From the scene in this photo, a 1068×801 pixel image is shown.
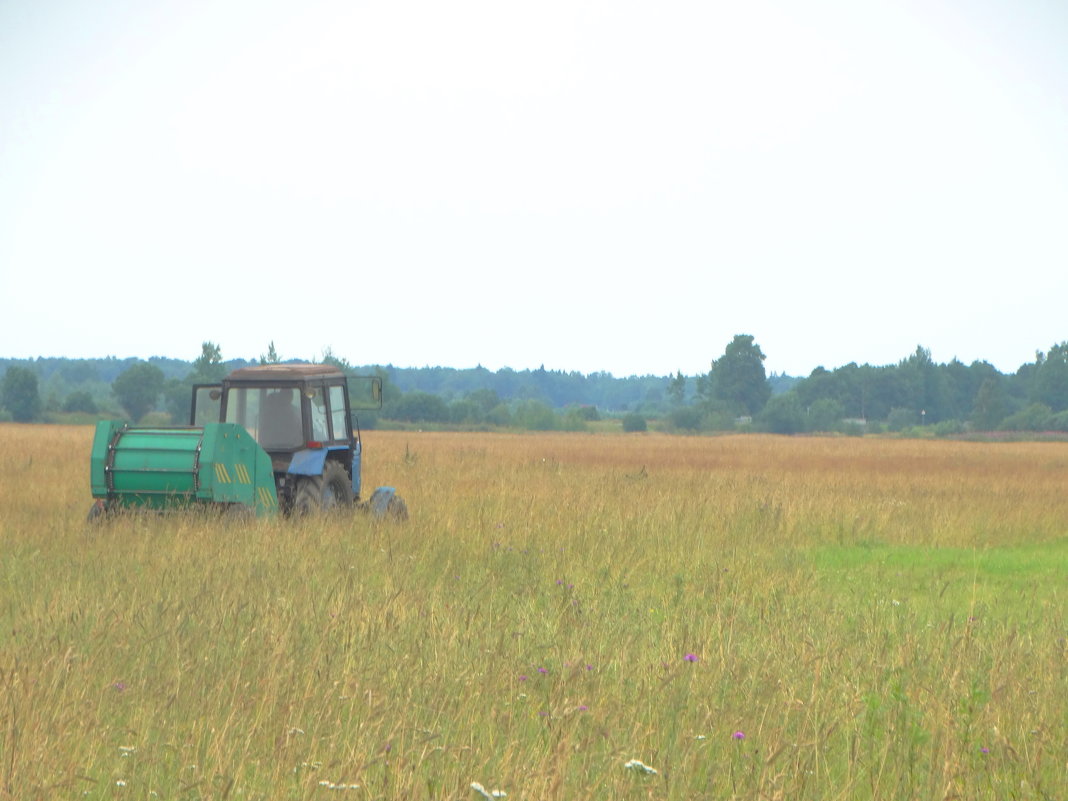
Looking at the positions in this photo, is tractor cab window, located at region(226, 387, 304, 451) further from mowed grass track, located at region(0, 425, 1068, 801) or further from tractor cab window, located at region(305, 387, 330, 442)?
mowed grass track, located at region(0, 425, 1068, 801)

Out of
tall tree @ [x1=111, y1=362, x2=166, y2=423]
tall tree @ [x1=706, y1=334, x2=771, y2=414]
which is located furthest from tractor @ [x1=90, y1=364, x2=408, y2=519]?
tall tree @ [x1=706, y1=334, x2=771, y2=414]

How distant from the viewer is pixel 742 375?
410ft

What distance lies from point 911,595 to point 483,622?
15.4ft

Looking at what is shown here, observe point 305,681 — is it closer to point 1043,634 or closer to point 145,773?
point 145,773

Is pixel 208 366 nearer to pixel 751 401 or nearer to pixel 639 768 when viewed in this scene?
pixel 751 401

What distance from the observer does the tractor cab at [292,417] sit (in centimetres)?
1270

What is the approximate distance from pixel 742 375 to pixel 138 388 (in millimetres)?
63735

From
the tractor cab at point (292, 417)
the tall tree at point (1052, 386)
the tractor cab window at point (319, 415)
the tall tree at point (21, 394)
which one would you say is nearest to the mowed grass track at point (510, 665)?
the tractor cab at point (292, 417)

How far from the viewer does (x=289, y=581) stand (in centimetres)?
855

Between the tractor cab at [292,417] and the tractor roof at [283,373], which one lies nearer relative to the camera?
the tractor cab at [292,417]

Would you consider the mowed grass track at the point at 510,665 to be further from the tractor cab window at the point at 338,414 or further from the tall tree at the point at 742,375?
the tall tree at the point at 742,375

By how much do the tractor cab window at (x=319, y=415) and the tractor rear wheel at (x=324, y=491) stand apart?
1.10 ft

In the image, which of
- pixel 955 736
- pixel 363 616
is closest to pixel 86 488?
pixel 363 616

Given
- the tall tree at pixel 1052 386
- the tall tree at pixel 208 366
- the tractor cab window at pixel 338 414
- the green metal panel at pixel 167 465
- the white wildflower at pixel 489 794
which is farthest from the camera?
the tall tree at pixel 1052 386
